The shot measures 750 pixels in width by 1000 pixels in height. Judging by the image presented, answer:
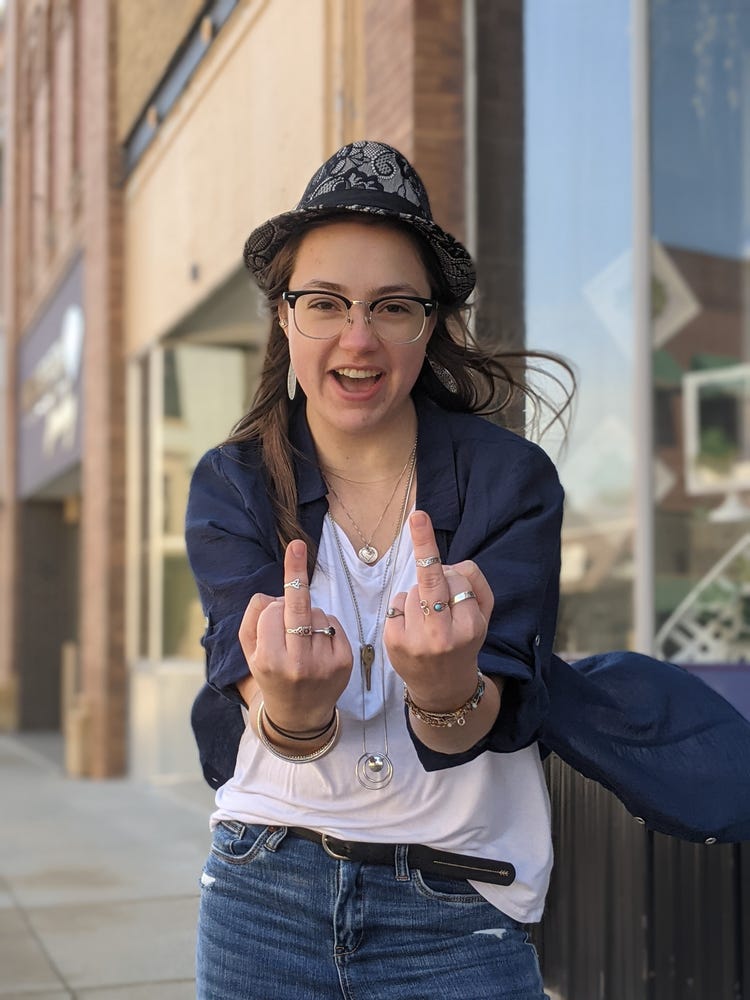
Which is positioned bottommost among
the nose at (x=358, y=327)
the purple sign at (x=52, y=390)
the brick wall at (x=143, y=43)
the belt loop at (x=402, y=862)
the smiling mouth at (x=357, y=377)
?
the belt loop at (x=402, y=862)

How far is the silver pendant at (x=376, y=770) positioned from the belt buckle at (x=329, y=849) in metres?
0.09

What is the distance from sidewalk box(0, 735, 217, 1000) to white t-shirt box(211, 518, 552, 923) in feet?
9.54

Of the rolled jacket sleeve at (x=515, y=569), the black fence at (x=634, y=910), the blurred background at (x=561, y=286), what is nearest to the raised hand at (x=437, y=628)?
the rolled jacket sleeve at (x=515, y=569)

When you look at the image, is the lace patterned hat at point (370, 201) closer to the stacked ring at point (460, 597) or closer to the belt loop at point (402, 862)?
the stacked ring at point (460, 597)

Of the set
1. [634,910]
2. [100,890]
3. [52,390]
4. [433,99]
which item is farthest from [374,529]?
[52,390]

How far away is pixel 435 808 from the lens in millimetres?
1835

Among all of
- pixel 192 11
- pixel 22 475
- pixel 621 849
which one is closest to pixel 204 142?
pixel 192 11

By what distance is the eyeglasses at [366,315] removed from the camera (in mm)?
1962

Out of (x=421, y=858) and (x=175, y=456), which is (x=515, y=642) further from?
(x=175, y=456)

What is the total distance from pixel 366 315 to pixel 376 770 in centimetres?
62

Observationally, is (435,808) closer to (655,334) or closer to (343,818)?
(343,818)

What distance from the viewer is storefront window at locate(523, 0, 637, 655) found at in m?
6.40

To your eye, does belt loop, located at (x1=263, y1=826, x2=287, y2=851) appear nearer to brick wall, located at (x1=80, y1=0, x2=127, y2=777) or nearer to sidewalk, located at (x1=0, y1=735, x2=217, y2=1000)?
sidewalk, located at (x1=0, y1=735, x2=217, y2=1000)

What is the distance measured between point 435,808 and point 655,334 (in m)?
5.42
